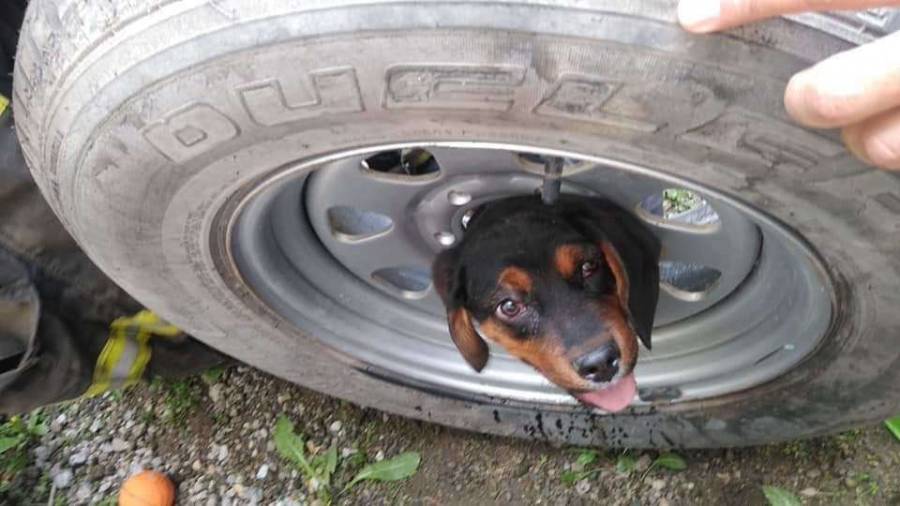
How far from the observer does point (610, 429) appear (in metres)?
2.53

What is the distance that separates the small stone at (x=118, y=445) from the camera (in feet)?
9.69

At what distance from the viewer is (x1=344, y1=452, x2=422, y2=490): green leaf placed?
2.77m

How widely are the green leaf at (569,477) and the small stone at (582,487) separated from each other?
15 mm

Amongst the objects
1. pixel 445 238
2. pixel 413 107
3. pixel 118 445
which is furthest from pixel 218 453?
pixel 413 107

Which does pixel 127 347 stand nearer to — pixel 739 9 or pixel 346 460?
pixel 346 460

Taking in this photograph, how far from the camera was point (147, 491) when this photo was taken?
109 inches

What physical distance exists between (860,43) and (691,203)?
1.24 meters

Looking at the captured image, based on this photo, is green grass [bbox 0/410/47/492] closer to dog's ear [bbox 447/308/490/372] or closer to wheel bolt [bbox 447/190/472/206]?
dog's ear [bbox 447/308/490/372]

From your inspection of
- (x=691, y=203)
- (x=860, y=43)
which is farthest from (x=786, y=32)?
(x=691, y=203)

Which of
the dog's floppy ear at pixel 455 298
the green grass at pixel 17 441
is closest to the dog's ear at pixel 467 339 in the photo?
the dog's floppy ear at pixel 455 298

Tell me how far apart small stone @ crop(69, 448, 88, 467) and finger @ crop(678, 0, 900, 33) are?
233 cm

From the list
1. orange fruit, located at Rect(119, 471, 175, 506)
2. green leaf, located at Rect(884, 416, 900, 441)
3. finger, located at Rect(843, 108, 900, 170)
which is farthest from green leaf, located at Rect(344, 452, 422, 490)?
finger, located at Rect(843, 108, 900, 170)

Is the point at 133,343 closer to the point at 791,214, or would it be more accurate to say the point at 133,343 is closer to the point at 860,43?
the point at 791,214

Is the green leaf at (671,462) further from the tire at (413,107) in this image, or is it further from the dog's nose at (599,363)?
the tire at (413,107)
